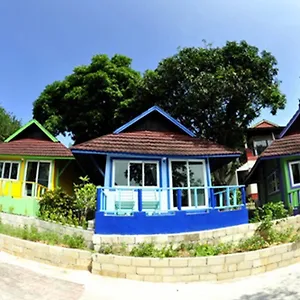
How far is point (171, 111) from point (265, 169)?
267 inches

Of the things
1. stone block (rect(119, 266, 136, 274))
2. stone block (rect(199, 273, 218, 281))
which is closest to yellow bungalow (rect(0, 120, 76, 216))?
stone block (rect(119, 266, 136, 274))

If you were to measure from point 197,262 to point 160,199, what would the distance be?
125 inches

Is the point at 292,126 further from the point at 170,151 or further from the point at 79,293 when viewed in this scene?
the point at 79,293

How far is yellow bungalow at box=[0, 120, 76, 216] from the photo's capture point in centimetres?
1486

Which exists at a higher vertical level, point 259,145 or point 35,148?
point 259,145

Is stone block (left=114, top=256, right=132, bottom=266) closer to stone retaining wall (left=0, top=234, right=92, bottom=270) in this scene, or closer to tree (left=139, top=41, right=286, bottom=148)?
stone retaining wall (left=0, top=234, right=92, bottom=270)

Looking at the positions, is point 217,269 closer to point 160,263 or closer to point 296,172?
point 160,263

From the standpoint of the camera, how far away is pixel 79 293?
24.7ft

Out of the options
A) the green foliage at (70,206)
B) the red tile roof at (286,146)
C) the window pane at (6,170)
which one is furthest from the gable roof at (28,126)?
the red tile roof at (286,146)

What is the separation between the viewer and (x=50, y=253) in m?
9.51

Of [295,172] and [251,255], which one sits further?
[295,172]

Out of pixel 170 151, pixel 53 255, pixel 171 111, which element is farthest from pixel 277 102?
pixel 53 255

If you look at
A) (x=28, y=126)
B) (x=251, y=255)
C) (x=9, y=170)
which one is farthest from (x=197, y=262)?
(x=28, y=126)

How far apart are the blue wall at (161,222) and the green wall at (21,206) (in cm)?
482
